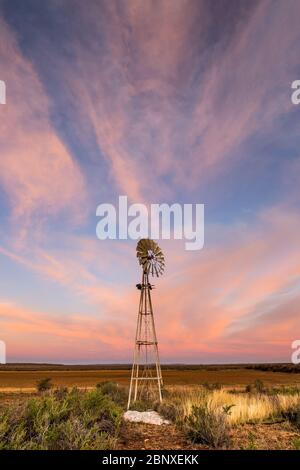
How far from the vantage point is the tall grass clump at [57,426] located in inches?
302

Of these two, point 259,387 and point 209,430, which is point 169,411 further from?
point 259,387

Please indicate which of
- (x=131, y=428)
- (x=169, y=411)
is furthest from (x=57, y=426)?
(x=169, y=411)

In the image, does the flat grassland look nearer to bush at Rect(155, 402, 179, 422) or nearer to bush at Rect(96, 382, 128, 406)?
bush at Rect(96, 382, 128, 406)

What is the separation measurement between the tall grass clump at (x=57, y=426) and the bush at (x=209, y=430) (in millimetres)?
1884

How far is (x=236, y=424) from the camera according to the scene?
1200cm

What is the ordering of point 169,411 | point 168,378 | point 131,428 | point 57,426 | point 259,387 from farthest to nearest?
point 168,378
point 259,387
point 169,411
point 131,428
point 57,426

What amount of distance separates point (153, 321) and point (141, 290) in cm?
141

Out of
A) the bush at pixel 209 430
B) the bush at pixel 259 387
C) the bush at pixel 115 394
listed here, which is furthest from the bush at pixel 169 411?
the bush at pixel 259 387

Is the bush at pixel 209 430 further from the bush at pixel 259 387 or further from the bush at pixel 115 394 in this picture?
the bush at pixel 259 387

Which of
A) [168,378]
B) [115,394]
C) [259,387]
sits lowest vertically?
[168,378]

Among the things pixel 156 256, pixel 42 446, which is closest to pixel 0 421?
pixel 42 446

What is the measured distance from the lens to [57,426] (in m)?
8.88

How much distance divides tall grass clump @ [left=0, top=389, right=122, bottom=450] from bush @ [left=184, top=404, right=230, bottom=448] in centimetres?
188

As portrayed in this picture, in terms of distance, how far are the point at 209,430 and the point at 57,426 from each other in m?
3.46
